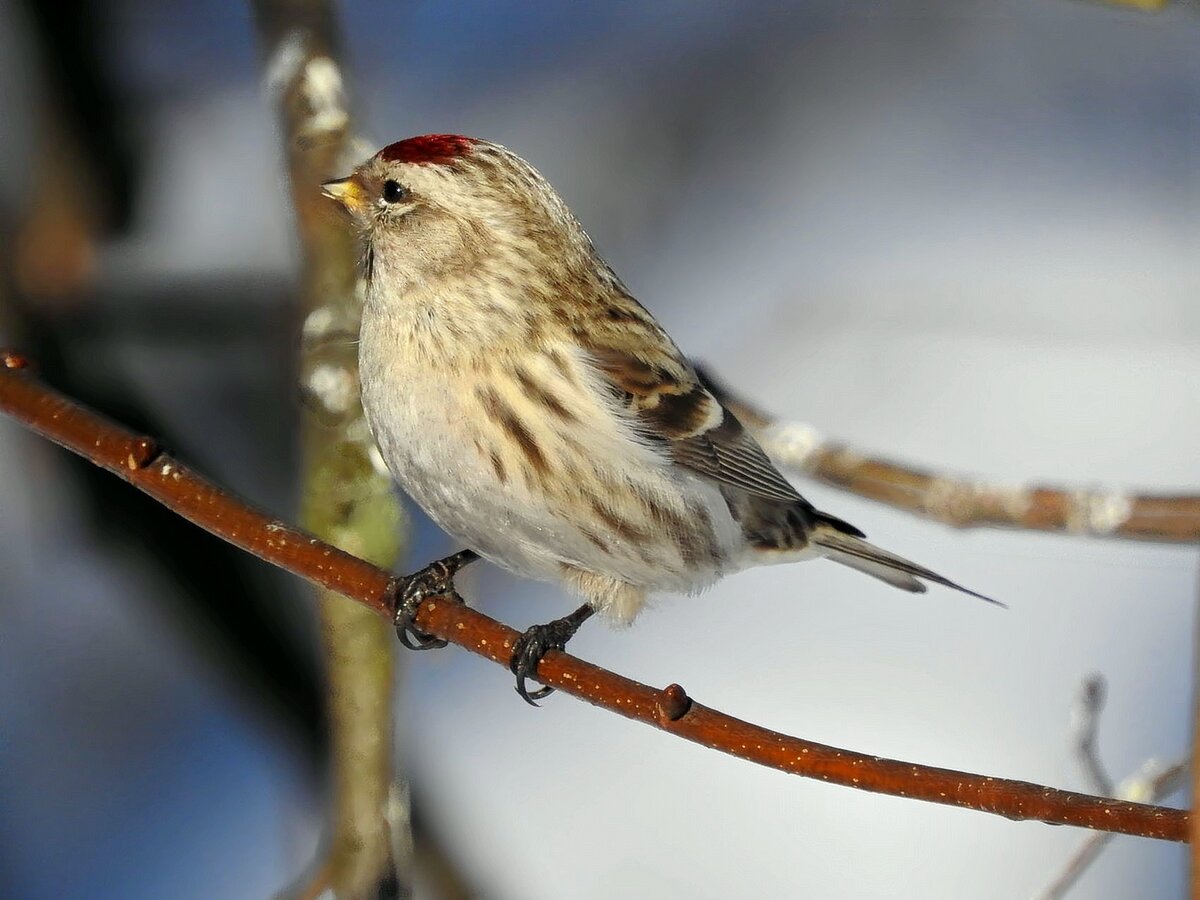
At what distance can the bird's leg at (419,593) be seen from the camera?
1195 mm

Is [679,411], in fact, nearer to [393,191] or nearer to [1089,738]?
[393,191]

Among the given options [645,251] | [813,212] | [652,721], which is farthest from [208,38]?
[652,721]

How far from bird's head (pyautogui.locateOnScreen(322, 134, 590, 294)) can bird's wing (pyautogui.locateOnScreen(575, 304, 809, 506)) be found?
0.10 m

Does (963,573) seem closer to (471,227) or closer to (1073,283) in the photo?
(1073,283)

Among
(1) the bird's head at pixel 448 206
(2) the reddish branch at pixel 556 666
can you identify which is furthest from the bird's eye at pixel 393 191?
(2) the reddish branch at pixel 556 666

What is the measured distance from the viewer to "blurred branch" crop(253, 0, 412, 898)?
1.48 meters

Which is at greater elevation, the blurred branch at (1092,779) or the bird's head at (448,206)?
the bird's head at (448,206)

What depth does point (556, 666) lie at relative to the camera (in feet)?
3.43

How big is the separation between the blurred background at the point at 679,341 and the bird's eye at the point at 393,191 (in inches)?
22.5

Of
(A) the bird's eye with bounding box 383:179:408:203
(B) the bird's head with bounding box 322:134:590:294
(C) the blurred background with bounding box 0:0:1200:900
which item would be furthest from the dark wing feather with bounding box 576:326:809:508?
(C) the blurred background with bounding box 0:0:1200:900

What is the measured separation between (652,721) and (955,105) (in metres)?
1.49

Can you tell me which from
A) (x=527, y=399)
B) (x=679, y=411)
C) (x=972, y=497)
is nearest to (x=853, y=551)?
(x=972, y=497)

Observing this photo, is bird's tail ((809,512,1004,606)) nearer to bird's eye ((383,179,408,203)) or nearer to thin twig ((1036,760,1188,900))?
thin twig ((1036,760,1188,900))

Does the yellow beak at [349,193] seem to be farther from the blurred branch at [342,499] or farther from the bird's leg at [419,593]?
the bird's leg at [419,593]
